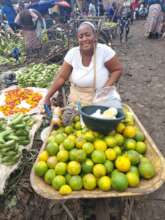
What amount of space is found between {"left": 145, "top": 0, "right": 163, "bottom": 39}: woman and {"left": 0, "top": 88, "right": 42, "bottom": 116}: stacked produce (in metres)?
7.88

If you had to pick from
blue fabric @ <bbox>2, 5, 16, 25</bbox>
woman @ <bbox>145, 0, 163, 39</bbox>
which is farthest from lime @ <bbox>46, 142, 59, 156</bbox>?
woman @ <bbox>145, 0, 163, 39</bbox>

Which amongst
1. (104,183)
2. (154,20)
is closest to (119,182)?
(104,183)

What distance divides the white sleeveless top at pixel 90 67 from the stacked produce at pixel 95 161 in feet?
3.62

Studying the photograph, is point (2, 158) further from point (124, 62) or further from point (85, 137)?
point (124, 62)

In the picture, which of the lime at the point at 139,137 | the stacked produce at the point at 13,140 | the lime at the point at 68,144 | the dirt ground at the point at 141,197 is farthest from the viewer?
the stacked produce at the point at 13,140

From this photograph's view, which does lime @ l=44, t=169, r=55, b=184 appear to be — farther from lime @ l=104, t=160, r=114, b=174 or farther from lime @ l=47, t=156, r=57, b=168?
lime @ l=104, t=160, r=114, b=174

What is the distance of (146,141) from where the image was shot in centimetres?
268

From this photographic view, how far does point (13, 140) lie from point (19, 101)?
5.97ft

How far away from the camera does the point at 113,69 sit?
3.66 metres

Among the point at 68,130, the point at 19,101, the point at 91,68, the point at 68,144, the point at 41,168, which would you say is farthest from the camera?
the point at 19,101

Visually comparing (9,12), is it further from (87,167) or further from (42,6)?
(87,167)

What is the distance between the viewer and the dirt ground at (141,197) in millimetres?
3035

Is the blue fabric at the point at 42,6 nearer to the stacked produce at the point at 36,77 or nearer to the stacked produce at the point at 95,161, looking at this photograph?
the stacked produce at the point at 36,77

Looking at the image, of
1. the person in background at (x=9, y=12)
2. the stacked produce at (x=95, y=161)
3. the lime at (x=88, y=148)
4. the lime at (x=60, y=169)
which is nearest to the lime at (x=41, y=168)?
the stacked produce at (x=95, y=161)
